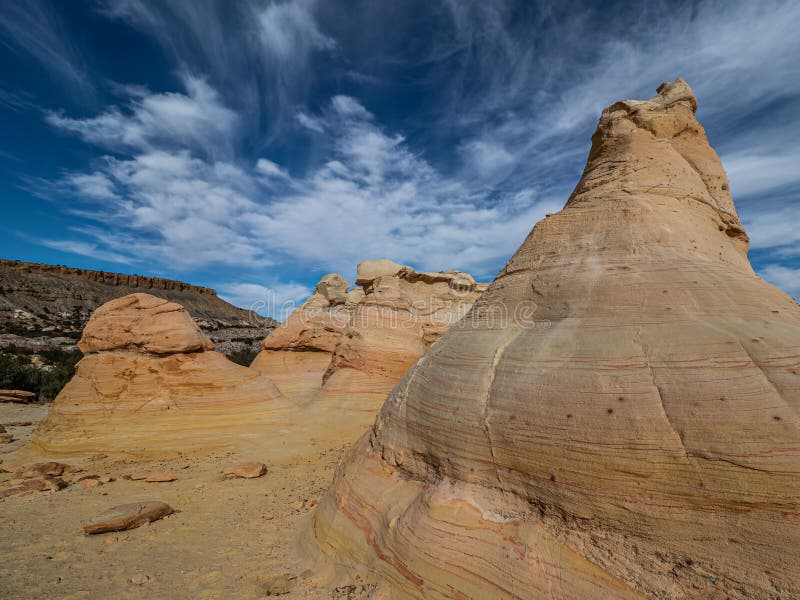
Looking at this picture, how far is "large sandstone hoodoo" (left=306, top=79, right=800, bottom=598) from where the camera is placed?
2.10 metres

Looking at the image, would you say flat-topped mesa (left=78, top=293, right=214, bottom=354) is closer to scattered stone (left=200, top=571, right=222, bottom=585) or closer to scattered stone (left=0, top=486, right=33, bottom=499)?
scattered stone (left=0, top=486, right=33, bottom=499)

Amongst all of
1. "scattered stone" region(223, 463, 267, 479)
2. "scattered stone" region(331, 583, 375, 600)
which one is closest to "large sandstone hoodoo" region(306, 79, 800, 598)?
"scattered stone" region(331, 583, 375, 600)

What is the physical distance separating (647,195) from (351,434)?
298 inches

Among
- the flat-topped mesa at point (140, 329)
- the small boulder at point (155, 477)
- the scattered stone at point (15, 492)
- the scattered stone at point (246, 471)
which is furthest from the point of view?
the flat-topped mesa at point (140, 329)

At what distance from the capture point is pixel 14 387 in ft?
50.5

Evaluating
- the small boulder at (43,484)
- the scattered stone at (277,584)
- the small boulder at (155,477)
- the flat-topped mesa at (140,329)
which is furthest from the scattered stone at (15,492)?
the scattered stone at (277,584)

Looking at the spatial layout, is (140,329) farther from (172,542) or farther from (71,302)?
(71,302)

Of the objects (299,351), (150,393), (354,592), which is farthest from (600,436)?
(299,351)

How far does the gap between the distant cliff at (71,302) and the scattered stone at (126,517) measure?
78.8 ft

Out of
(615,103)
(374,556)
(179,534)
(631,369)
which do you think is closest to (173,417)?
(179,534)

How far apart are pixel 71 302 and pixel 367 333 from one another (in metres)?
46.9

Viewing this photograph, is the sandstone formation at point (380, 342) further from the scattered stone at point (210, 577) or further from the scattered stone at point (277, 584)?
the scattered stone at point (277, 584)

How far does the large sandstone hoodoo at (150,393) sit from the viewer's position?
306 inches

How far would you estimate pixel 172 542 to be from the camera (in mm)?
4098
